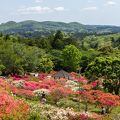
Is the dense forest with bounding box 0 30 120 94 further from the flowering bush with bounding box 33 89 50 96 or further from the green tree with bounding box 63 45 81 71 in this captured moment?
the flowering bush with bounding box 33 89 50 96

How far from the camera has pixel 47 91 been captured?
148 ft

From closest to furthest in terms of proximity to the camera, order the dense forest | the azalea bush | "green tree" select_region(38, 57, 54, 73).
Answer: the azalea bush < the dense forest < "green tree" select_region(38, 57, 54, 73)

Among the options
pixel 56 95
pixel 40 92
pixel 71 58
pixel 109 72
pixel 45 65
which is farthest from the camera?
pixel 71 58

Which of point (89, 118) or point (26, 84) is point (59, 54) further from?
point (89, 118)

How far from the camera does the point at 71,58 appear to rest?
9700cm

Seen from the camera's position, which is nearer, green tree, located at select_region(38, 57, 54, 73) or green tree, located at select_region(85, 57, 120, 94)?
green tree, located at select_region(85, 57, 120, 94)

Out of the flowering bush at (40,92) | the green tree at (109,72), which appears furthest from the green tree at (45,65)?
the flowering bush at (40,92)

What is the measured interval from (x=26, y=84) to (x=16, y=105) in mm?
A: 22537

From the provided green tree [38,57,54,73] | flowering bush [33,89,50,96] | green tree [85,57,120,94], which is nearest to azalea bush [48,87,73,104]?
flowering bush [33,89,50,96]

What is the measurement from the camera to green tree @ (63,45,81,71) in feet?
316

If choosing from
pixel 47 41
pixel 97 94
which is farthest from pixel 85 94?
pixel 47 41

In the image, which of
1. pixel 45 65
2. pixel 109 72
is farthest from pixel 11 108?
pixel 45 65

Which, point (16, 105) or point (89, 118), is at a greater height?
point (16, 105)

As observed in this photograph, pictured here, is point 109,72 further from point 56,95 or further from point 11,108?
point 11,108
